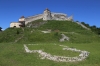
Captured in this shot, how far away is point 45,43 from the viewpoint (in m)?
63.6

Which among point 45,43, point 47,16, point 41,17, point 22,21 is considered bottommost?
point 45,43

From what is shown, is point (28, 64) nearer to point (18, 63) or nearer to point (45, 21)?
point (18, 63)

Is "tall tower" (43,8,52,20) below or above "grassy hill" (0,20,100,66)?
above

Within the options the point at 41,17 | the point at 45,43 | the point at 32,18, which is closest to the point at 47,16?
the point at 41,17

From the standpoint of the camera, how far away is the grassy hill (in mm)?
33000

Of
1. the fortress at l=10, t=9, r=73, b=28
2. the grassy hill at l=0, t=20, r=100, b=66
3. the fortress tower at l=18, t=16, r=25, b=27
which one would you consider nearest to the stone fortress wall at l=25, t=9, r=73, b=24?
the fortress at l=10, t=9, r=73, b=28

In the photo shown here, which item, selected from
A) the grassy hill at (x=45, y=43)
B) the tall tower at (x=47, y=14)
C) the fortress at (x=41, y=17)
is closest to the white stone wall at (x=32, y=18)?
the fortress at (x=41, y=17)

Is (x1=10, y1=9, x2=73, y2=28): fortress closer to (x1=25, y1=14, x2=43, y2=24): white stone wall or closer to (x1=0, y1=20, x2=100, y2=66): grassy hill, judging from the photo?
(x1=25, y1=14, x2=43, y2=24): white stone wall

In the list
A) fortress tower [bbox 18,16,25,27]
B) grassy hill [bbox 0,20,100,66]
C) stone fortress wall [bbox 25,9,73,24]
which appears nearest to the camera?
grassy hill [bbox 0,20,100,66]

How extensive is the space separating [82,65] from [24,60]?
10.2 metres

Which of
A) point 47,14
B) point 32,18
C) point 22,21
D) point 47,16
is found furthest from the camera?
point 32,18

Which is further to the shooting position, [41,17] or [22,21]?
[22,21]

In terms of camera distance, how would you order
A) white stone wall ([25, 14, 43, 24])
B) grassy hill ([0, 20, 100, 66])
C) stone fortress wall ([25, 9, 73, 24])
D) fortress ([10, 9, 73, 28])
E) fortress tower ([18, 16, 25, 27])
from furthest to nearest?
white stone wall ([25, 14, 43, 24]) → stone fortress wall ([25, 9, 73, 24]) → fortress ([10, 9, 73, 28]) → fortress tower ([18, 16, 25, 27]) → grassy hill ([0, 20, 100, 66])

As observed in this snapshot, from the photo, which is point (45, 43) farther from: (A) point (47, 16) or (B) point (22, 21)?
(B) point (22, 21)
